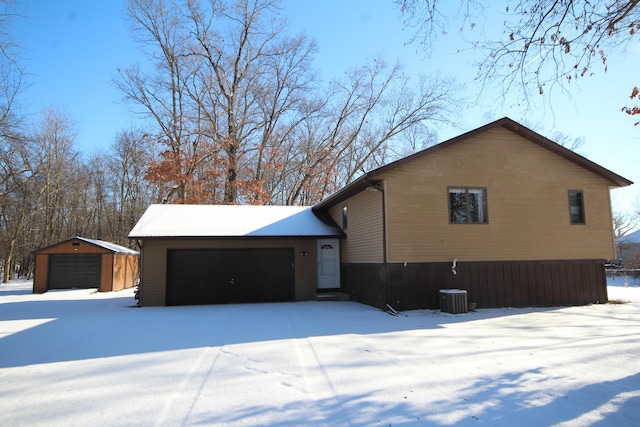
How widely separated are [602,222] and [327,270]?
9.01m

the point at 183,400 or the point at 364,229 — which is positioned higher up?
the point at 364,229

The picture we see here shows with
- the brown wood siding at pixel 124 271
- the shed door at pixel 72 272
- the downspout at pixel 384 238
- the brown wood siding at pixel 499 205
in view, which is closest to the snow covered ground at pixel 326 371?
the downspout at pixel 384 238

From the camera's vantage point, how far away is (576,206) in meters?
12.7

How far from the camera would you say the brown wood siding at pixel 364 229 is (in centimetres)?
1152

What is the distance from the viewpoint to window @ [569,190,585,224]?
41.5 ft

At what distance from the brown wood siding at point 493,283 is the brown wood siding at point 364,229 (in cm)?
42

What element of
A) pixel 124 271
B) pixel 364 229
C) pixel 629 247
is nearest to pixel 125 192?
pixel 124 271

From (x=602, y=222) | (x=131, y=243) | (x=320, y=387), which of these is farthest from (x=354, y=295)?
(x=131, y=243)

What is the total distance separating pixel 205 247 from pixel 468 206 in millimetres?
8589

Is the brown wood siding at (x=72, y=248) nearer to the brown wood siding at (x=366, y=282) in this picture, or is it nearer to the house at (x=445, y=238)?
the house at (x=445, y=238)

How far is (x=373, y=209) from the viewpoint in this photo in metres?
12.0

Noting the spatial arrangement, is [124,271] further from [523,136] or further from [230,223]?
[523,136]

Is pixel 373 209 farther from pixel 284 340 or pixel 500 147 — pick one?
pixel 284 340

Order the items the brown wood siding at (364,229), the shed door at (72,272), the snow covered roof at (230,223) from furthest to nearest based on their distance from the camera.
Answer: the shed door at (72,272) < the snow covered roof at (230,223) < the brown wood siding at (364,229)
